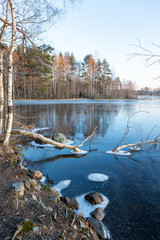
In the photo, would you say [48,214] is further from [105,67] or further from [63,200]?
[105,67]

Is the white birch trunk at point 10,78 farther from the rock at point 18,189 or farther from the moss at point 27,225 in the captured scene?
the moss at point 27,225

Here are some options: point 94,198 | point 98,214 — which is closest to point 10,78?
point 94,198

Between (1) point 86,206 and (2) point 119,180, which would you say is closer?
(1) point 86,206

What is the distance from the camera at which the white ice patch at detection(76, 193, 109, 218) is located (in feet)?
11.4

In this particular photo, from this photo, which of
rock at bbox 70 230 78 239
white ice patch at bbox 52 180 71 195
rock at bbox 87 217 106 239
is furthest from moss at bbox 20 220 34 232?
white ice patch at bbox 52 180 71 195

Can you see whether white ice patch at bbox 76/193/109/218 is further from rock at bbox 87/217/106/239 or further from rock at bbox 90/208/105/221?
rock at bbox 87/217/106/239

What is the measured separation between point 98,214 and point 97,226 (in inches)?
15.6

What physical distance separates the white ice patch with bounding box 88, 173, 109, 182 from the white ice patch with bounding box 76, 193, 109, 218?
915 mm

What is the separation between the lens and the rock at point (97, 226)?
2.86 meters

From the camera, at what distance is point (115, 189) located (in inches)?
A: 179

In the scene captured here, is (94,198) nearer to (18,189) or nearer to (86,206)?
(86,206)

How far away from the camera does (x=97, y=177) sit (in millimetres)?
5199

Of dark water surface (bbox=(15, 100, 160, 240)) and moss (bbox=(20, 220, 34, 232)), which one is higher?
moss (bbox=(20, 220, 34, 232))

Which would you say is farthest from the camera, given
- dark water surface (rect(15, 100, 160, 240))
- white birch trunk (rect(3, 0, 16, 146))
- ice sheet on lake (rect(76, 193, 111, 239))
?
white birch trunk (rect(3, 0, 16, 146))
